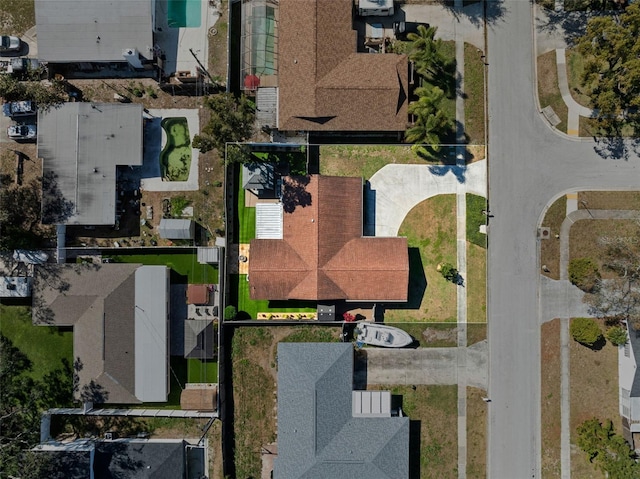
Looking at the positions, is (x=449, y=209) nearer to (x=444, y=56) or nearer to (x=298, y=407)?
(x=444, y=56)

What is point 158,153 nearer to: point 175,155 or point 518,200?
point 175,155

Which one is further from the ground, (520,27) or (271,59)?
(520,27)

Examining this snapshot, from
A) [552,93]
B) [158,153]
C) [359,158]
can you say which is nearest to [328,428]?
[359,158]

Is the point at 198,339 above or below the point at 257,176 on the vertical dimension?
below

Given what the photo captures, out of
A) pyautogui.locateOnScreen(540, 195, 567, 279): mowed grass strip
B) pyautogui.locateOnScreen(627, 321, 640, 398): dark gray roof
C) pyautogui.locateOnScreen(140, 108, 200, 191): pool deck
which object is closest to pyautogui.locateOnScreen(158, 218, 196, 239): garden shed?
pyautogui.locateOnScreen(140, 108, 200, 191): pool deck

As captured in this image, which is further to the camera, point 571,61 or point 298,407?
point 571,61

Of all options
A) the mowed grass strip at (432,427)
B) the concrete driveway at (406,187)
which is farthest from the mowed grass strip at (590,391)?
the concrete driveway at (406,187)

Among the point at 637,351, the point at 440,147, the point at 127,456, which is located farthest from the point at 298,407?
the point at 637,351

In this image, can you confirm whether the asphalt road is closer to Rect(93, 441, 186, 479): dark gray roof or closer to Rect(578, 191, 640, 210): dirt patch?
Rect(578, 191, 640, 210): dirt patch
